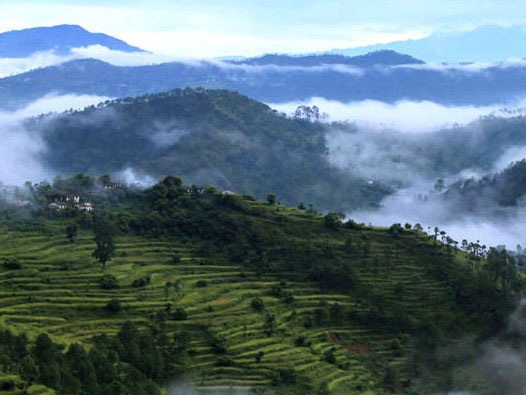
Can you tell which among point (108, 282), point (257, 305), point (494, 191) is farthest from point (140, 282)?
point (494, 191)

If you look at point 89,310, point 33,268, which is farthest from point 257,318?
point 33,268

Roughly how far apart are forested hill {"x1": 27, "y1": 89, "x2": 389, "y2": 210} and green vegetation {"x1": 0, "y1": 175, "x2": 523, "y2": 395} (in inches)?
3200

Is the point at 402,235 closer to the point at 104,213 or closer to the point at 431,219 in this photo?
the point at 104,213

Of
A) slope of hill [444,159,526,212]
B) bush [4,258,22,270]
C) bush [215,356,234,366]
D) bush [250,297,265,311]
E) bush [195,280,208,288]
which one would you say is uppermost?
slope of hill [444,159,526,212]

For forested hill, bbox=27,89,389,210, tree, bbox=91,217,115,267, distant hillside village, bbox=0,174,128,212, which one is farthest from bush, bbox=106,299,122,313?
forested hill, bbox=27,89,389,210

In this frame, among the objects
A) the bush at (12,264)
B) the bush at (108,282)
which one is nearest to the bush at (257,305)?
the bush at (108,282)

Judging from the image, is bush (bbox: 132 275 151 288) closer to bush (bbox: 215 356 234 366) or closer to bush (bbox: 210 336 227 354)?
bush (bbox: 210 336 227 354)

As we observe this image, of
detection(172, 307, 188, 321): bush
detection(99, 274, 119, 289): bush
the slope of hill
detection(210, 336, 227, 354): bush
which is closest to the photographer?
detection(210, 336, 227, 354): bush

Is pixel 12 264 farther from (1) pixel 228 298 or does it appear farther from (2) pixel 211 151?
(2) pixel 211 151

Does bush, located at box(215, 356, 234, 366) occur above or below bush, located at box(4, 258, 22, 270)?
below

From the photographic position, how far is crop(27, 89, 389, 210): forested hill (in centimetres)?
16638

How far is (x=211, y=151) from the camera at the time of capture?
173 metres

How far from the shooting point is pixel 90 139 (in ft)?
622

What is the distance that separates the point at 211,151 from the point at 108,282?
116 meters
